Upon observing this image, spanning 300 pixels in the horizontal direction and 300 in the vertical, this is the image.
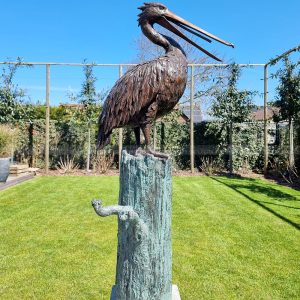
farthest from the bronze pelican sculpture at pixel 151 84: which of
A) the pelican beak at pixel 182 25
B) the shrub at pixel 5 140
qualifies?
the shrub at pixel 5 140

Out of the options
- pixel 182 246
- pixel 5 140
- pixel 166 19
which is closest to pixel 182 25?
pixel 166 19

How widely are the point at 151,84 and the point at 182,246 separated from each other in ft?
9.19

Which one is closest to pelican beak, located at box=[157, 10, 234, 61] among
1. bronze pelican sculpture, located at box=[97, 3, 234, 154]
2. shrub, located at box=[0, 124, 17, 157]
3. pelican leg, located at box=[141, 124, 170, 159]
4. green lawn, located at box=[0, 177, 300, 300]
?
bronze pelican sculpture, located at box=[97, 3, 234, 154]

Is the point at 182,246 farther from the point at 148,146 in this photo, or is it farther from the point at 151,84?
the point at 151,84

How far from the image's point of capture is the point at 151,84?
7.97 feet

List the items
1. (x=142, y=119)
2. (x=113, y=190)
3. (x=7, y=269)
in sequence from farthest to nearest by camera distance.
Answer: (x=113, y=190), (x=7, y=269), (x=142, y=119)

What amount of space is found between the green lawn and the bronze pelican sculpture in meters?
1.87

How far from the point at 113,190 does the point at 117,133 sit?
3.86 metres

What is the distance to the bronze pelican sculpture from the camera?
2434mm

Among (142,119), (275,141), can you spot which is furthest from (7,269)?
(275,141)

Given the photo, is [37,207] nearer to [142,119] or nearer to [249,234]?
[249,234]

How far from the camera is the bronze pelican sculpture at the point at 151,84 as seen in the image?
2434mm

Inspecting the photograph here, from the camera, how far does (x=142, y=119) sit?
2508mm

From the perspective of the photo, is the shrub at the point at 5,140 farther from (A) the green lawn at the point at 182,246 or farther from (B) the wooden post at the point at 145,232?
(B) the wooden post at the point at 145,232
